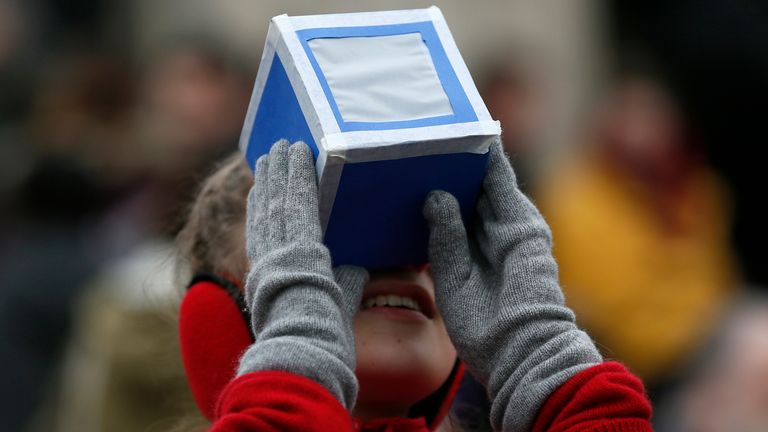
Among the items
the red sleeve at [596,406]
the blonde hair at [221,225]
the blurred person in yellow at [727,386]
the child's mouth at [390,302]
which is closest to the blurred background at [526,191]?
the blurred person in yellow at [727,386]

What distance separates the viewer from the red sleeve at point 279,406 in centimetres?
197

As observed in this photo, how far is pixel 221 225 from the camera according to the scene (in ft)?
8.69

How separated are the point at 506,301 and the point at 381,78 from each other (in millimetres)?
384

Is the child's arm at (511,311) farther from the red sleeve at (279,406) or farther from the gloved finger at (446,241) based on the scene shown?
the red sleeve at (279,406)

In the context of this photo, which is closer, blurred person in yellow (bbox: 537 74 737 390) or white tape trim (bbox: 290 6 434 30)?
white tape trim (bbox: 290 6 434 30)

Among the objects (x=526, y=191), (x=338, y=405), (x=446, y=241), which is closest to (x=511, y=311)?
(x=446, y=241)

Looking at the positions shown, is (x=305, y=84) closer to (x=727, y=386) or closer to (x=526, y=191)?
(x=727, y=386)

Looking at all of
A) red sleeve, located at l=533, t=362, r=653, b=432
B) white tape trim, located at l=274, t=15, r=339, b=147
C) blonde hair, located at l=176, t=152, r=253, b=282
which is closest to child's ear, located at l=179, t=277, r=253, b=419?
blonde hair, located at l=176, t=152, r=253, b=282

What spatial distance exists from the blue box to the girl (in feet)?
0.13

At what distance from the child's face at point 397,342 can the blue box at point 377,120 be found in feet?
0.22

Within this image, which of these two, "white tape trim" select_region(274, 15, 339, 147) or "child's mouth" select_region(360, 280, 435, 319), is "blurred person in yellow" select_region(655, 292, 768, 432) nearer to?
"child's mouth" select_region(360, 280, 435, 319)

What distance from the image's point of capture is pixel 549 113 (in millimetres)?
6172

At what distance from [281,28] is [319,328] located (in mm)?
464

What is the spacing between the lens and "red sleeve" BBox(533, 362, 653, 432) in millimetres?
2088
